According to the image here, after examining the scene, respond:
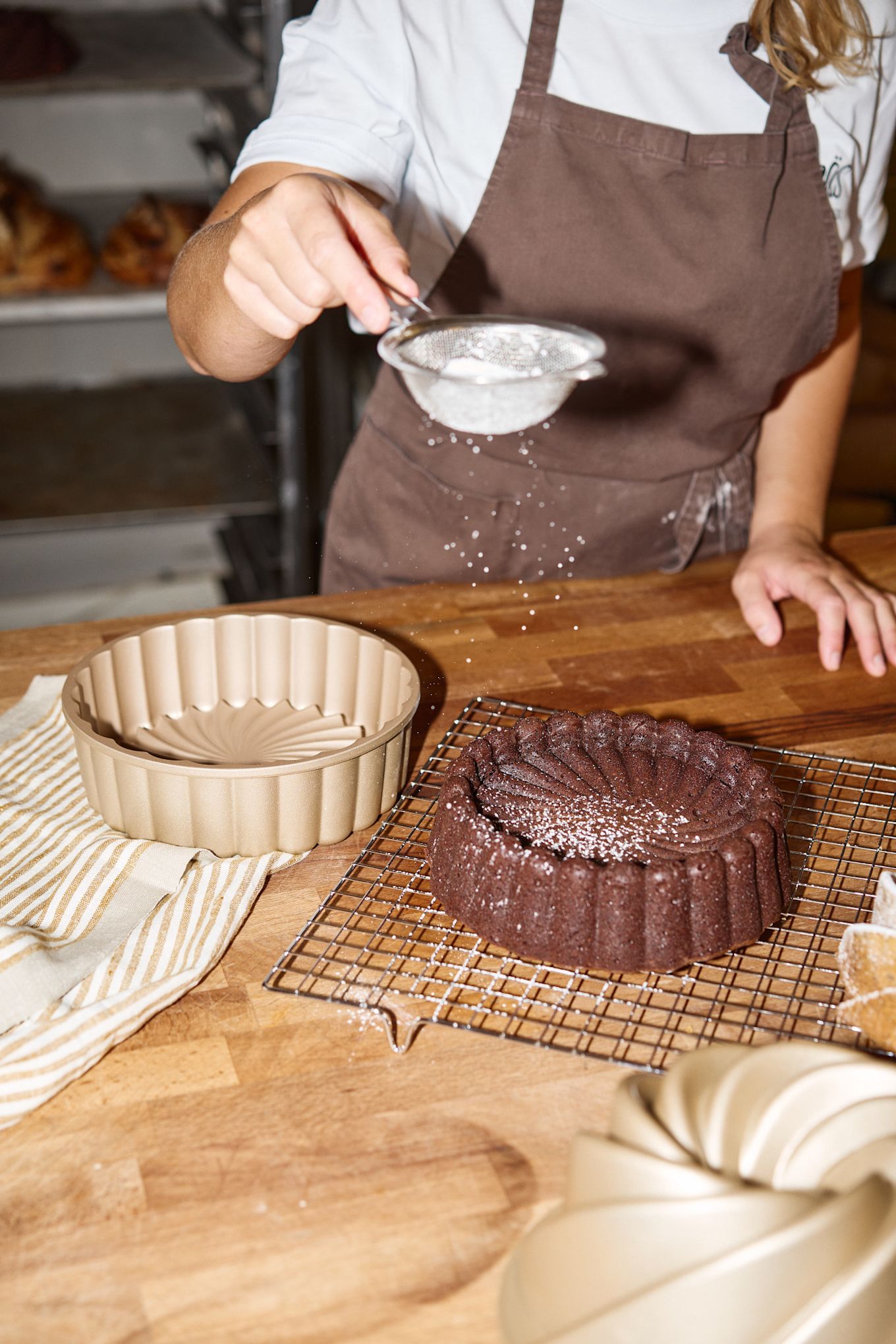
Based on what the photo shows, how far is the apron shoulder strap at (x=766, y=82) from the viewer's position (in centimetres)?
156

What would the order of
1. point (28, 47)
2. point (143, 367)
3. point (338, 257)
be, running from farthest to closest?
point (143, 367), point (28, 47), point (338, 257)

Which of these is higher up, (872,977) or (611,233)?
(611,233)

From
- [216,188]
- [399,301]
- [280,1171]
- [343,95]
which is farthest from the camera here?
[216,188]

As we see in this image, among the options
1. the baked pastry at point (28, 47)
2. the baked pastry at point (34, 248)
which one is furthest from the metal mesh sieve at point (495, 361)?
the baked pastry at point (34, 248)

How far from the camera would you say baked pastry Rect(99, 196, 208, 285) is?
3105mm

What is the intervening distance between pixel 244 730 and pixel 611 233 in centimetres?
79

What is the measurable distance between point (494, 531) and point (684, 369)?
1.12 ft

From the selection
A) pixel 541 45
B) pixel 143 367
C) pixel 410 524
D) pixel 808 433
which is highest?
pixel 541 45

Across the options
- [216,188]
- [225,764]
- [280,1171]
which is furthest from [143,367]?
[280,1171]

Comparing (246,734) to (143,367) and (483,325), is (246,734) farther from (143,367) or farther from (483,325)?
(143,367)

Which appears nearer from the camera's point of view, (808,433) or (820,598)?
(820,598)

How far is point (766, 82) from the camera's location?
1578 millimetres

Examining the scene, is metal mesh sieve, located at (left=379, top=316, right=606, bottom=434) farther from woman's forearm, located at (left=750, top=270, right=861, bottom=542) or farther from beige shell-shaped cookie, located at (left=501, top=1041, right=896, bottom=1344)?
woman's forearm, located at (left=750, top=270, right=861, bottom=542)

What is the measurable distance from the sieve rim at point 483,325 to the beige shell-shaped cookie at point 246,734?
39 centimetres
